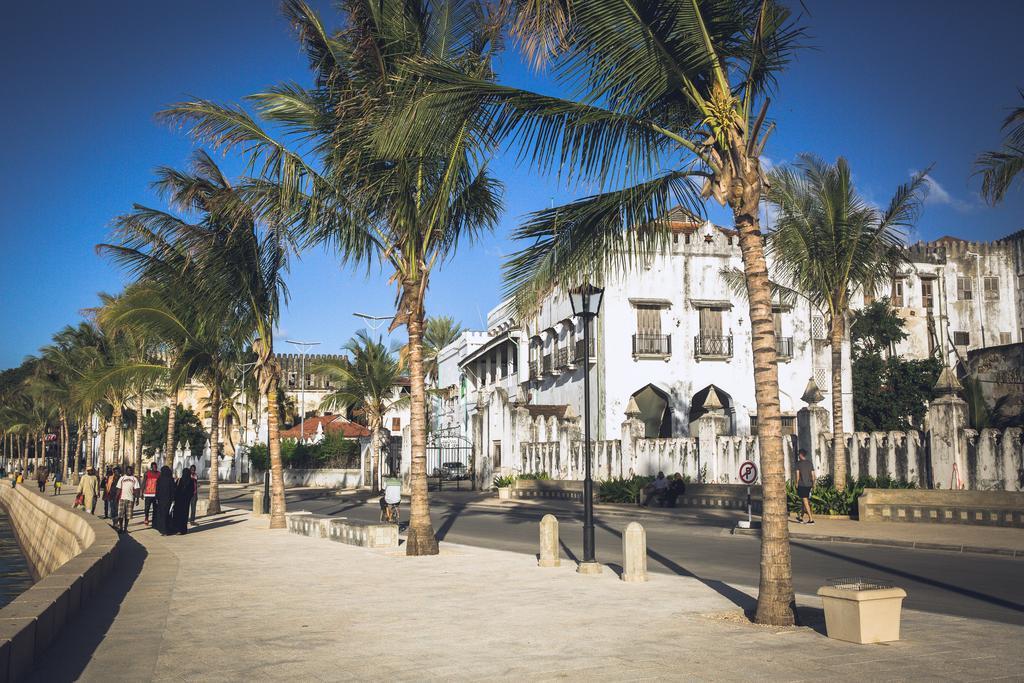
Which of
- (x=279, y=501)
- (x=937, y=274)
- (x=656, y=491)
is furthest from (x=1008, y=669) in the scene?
(x=937, y=274)

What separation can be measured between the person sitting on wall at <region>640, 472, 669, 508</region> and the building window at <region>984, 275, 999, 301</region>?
3617cm

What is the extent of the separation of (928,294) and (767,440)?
5240 centimetres

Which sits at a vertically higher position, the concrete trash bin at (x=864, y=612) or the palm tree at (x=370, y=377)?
the palm tree at (x=370, y=377)

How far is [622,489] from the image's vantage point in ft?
105

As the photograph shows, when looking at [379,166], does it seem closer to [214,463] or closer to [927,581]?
[927,581]

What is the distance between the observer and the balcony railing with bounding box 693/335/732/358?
4038 cm

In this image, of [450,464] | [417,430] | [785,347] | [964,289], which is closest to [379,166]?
[417,430]

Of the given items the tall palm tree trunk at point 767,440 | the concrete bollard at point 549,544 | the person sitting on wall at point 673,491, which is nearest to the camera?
the tall palm tree trunk at point 767,440

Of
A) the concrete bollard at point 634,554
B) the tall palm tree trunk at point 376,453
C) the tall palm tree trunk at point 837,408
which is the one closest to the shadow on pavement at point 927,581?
the concrete bollard at point 634,554

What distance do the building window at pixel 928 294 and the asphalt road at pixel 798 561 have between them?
37524 millimetres

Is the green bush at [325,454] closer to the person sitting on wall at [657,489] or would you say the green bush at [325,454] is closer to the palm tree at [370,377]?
the palm tree at [370,377]

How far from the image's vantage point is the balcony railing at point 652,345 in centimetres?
3981

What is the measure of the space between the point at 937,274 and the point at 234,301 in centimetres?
4675

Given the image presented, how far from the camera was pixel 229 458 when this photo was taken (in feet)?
250
